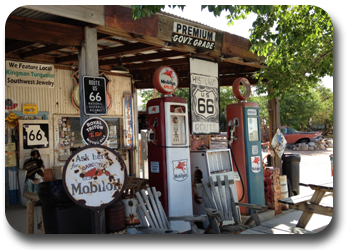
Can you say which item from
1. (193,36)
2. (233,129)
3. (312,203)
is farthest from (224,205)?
(193,36)

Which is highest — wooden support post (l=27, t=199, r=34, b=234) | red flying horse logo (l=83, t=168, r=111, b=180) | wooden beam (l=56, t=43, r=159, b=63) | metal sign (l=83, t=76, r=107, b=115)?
wooden beam (l=56, t=43, r=159, b=63)

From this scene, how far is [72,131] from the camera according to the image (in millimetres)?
8922

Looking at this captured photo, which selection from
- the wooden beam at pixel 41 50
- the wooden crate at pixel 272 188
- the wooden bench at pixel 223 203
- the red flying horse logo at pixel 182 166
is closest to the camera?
the wooden bench at pixel 223 203

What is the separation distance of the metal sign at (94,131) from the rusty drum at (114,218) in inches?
35.0

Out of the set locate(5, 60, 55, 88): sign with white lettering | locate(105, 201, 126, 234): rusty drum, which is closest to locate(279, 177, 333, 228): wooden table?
locate(105, 201, 126, 234): rusty drum

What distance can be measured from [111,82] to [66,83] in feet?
4.75

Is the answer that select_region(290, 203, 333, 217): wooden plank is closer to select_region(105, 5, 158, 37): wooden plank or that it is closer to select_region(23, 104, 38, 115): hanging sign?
select_region(105, 5, 158, 37): wooden plank

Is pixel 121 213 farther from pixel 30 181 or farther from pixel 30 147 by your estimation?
pixel 30 147

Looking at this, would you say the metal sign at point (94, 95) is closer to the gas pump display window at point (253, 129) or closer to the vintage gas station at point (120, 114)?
the vintage gas station at point (120, 114)

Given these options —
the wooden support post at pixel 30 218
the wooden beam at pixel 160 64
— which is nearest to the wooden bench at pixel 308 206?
the wooden support post at pixel 30 218

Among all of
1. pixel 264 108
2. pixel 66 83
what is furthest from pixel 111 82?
pixel 264 108

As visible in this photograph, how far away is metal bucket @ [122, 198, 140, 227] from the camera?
187 inches

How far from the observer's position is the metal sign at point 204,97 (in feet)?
21.9

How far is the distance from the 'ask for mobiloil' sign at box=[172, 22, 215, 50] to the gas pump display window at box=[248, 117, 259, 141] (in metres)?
1.63
